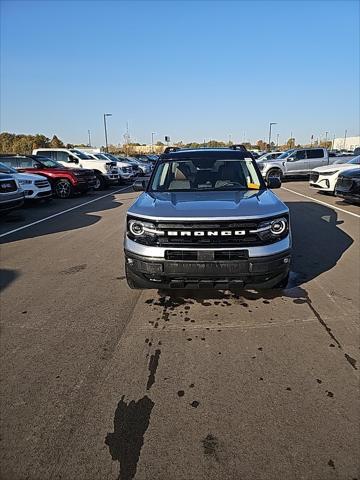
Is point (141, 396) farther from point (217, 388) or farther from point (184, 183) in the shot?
point (184, 183)

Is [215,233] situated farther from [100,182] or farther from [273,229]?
[100,182]

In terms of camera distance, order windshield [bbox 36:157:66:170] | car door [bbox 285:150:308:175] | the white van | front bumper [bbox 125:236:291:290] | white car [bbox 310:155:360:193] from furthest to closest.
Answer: car door [bbox 285:150:308:175], the white van, windshield [bbox 36:157:66:170], white car [bbox 310:155:360:193], front bumper [bbox 125:236:291:290]

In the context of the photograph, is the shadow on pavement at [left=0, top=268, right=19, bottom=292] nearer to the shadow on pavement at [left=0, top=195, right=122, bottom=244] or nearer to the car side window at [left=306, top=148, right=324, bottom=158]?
the shadow on pavement at [left=0, top=195, right=122, bottom=244]

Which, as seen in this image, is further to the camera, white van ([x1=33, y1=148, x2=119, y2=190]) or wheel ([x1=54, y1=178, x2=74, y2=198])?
white van ([x1=33, y1=148, x2=119, y2=190])

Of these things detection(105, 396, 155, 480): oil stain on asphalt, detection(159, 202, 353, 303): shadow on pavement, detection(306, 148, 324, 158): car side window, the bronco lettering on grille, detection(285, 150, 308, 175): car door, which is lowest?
detection(159, 202, 353, 303): shadow on pavement

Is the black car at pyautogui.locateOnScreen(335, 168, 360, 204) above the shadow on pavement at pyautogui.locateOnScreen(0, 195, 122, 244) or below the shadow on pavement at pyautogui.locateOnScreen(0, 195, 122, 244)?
above

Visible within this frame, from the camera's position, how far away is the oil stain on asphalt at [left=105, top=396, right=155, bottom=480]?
6.63 feet

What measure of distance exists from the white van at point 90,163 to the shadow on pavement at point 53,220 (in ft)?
20.3

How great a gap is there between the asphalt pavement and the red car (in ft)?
34.3

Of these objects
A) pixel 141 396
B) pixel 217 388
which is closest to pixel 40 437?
pixel 141 396

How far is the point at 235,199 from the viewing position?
160 inches

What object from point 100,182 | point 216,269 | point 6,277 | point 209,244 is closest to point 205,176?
point 209,244

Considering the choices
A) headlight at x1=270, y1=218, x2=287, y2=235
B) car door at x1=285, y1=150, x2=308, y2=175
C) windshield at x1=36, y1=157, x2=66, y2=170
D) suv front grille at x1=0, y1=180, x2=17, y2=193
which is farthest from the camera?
car door at x1=285, y1=150, x2=308, y2=175

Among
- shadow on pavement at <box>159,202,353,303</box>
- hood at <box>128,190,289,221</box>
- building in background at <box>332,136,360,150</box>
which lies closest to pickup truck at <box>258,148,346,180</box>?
shadow on pavement at <box>159,202,353,303</box>
